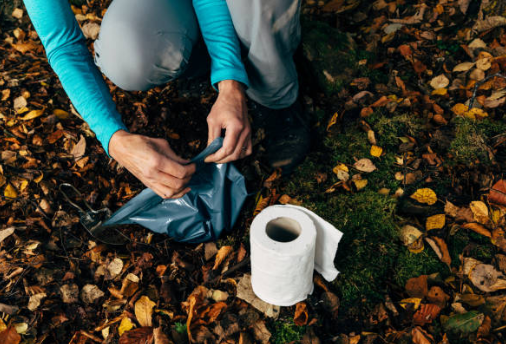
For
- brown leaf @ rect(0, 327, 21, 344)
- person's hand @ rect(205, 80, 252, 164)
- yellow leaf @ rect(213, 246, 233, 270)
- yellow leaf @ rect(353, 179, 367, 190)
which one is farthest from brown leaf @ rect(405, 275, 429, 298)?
brown leaf @ rect(0, 327, 21, 344)

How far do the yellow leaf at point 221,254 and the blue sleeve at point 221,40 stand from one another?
882 mm

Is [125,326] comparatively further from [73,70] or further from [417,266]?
[417,266]

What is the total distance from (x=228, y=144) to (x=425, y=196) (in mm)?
1169

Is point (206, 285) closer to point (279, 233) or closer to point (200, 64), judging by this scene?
point (279, 233)

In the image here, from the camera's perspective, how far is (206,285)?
180 cm

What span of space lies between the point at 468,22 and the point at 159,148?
8.71 feet

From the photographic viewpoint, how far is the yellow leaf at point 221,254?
6.14 feet

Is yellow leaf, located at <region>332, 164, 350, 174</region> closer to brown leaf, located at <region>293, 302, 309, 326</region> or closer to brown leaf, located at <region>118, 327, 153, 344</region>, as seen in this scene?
brown leaf, located at <region>293, 302, 309, 326</region>

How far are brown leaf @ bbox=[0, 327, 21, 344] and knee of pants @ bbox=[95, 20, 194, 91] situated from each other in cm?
132

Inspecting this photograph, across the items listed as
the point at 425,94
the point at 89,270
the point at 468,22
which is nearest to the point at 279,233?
the point at 89,270

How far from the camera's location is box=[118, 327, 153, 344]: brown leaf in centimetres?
159

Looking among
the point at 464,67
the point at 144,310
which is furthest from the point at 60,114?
the point at 464,67

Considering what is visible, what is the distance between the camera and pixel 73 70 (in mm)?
1622

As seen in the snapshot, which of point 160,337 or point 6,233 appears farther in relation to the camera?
point 6,233
